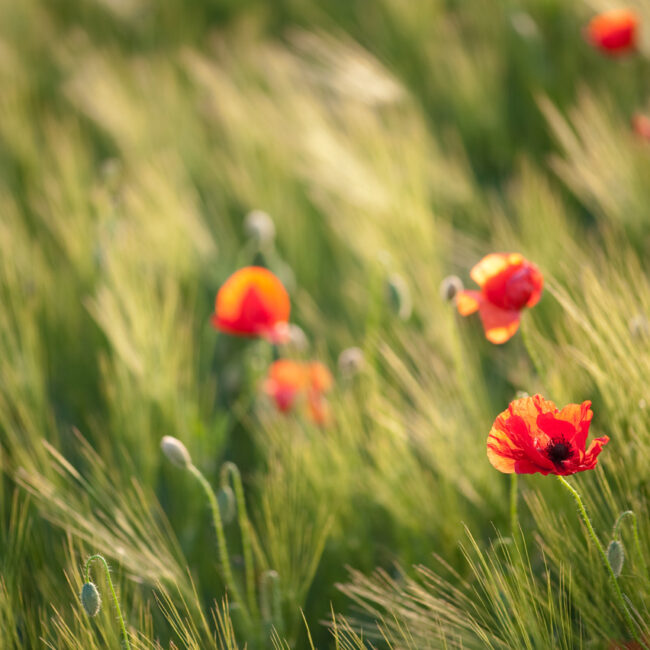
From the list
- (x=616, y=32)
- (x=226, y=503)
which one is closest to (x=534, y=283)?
(x=226, y=503)

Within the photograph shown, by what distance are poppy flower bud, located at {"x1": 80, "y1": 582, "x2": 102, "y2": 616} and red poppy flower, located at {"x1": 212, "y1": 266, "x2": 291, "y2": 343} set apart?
0.44 metres

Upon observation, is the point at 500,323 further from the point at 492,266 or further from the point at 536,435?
the point at 536,435

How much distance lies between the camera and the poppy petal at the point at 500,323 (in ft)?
2.46

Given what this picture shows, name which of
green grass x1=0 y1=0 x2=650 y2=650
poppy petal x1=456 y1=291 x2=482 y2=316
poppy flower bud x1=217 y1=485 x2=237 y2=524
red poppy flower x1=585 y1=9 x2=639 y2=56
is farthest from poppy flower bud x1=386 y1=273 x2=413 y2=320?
red poppy flower x1=585 y1=9 x2=639 y2=56

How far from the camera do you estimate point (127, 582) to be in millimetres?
775

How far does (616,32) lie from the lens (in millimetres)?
1409

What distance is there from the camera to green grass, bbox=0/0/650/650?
0.74 m

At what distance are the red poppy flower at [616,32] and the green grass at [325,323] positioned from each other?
127 mm

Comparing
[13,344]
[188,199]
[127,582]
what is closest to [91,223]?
[188,199]

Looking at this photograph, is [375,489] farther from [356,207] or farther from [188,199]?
[188,199]

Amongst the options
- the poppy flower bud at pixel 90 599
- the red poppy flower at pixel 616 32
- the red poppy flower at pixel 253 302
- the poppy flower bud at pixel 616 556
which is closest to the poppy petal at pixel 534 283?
the poppy flower bud at pixel 616 556

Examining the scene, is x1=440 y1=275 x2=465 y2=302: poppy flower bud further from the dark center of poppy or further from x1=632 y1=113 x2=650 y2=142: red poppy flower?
x1=632 y1=113 x2=650 y2=142: red poppy flower

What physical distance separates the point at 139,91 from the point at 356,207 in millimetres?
783

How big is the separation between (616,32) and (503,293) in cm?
92
